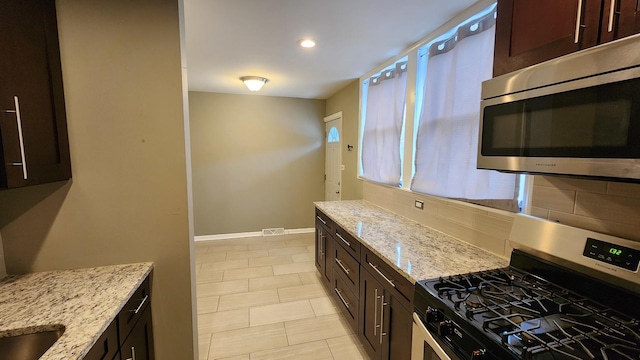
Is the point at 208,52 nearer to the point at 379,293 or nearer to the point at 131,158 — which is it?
the point at 131,158

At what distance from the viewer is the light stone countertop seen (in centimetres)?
153

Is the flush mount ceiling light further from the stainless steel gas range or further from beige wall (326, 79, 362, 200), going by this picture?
the stainless steel gas range

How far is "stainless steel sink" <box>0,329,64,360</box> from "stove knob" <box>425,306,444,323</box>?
1512 millimetres

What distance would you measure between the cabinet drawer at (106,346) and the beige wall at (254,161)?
12.1ft

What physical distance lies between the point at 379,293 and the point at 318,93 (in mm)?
3578

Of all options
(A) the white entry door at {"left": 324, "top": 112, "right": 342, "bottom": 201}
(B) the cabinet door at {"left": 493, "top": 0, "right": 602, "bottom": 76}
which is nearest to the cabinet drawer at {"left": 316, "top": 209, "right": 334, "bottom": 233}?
(A) the white entry door at {"left": 324, "top": 112, "right": 342, "bottom": 201}

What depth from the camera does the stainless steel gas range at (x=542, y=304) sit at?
89cm

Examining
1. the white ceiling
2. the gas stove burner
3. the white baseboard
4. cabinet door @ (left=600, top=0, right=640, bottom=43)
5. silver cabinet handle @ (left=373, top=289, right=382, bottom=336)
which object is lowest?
the white baseboard

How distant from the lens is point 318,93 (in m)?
4.57

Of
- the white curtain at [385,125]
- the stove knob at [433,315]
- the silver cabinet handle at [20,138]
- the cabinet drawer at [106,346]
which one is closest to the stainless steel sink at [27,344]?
the cabinet drawer at [106,346]

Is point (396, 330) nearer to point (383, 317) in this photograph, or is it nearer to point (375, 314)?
point (383, 317)

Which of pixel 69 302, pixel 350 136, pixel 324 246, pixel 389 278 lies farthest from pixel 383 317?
pixel 350 136

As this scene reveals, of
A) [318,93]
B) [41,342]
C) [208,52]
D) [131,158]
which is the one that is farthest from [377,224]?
[318,93]

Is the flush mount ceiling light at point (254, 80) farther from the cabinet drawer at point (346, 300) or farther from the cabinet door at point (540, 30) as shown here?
the cabinet door at point (540, 30)
